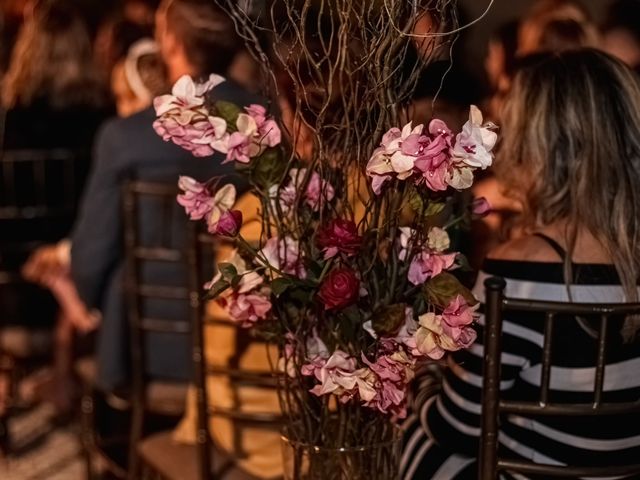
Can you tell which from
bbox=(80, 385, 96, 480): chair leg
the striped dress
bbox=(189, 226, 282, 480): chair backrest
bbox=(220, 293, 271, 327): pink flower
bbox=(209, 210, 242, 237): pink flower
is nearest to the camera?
→ bbox=(209, 210, 242, 237): pink flower

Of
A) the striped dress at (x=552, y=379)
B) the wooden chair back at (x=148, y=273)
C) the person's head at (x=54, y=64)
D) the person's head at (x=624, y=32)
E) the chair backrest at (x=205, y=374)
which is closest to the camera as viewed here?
the striped dress at (x=552, y=379)

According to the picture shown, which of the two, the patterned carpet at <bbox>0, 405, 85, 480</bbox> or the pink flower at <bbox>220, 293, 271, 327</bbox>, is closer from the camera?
the pink flower at <bbox>220, 293, 271, 327</bbox>

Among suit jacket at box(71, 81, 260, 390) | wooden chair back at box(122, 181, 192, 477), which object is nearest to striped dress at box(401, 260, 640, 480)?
wooden chair back at box(122, 181, 192, 477)

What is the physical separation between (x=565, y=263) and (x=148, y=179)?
1209mm

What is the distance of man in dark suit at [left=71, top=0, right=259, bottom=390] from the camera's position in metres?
2.53

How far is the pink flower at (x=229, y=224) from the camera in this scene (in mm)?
1336

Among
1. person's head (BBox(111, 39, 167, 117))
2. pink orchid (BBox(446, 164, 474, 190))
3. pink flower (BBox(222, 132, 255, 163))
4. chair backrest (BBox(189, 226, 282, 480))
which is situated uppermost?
person's head (BBox(111, 39, 167, 117))

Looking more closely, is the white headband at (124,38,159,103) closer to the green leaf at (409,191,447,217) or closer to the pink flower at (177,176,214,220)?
the pink flower at (177,176,214,220)

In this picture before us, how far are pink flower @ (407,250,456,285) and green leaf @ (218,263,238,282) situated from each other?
21cm

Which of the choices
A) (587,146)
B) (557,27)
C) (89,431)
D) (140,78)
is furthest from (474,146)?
(557,27)

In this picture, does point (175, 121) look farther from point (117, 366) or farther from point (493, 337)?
point (117, 366)

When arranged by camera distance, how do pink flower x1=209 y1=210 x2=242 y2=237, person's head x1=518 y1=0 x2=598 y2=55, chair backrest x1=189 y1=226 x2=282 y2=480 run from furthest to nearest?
1. person's head x1=518 y1=0 x2=598 y2=55
2. chair backrest x1=189 y1=226 x2=282 y2=480
3. pink flower x1=209 y1=210 x2=242 y2=237

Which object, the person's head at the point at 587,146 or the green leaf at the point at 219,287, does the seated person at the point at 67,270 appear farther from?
the green leaf at the point at 219,287

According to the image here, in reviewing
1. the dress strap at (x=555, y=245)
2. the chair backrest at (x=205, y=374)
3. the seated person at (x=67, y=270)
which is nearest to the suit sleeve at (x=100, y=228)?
the seated person at (x=67, y=270)
